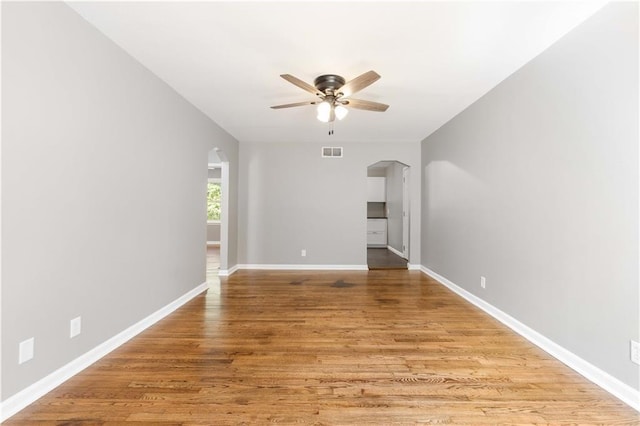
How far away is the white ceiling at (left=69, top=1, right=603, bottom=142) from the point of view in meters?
1.97

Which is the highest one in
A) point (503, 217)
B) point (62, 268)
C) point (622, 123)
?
point (622, 123)

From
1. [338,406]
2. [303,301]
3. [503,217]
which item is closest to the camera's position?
[338,406]

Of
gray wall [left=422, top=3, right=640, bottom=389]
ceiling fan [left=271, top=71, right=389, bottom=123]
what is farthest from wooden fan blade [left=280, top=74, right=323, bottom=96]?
gray wall [left=422, top=3, right=640, bottom=389]

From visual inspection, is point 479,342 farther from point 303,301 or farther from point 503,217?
point 303,301

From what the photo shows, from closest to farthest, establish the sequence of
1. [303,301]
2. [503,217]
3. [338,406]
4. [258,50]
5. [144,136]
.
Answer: [338,406] → [258,50] → [144,136] → [503,217] → [303,301]

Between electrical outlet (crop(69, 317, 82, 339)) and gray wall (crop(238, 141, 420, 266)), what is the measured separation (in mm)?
3697

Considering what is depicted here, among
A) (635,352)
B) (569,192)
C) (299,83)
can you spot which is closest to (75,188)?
(299,83)

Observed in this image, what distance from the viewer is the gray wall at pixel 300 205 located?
5750 mm

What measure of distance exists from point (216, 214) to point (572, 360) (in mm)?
9686

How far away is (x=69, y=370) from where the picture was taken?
6.43ft

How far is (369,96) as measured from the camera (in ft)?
11.3

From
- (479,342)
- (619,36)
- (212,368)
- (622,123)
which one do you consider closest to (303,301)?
(212,368)

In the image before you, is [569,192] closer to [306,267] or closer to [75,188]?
[75,188]

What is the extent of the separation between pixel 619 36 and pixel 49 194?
3640 millimetres
